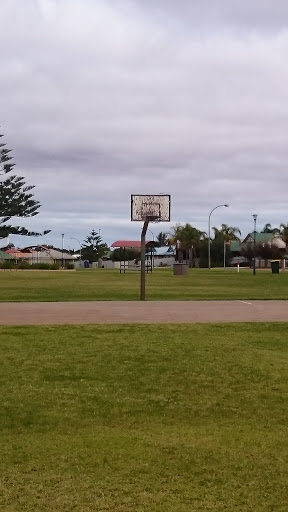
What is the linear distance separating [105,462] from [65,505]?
96 cm

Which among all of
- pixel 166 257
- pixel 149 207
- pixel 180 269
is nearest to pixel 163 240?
pixel 166 257

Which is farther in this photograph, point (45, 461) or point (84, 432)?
point (84, 432)

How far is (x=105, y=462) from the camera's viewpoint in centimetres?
575

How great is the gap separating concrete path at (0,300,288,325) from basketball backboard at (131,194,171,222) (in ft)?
21.6

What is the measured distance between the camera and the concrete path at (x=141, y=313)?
13492mm

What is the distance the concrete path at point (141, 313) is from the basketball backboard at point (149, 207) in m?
6.57

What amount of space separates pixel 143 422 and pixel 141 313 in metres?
8.23

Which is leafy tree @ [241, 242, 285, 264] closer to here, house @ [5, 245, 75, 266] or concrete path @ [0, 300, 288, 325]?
house @ [5, 245, 75, 266]

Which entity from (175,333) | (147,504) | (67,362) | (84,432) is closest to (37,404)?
(84,432)

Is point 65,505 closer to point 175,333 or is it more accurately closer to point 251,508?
point 251,508

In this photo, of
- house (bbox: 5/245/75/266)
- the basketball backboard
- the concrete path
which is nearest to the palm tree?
house (bbox: 5/245/75/266)

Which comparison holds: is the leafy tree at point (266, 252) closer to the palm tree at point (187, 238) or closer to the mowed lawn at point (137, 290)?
the palm tree at point (187, 238)

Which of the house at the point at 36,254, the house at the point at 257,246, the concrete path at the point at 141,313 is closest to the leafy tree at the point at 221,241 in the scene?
the house at the point at 257,246

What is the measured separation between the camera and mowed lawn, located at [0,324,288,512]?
16.6ft
